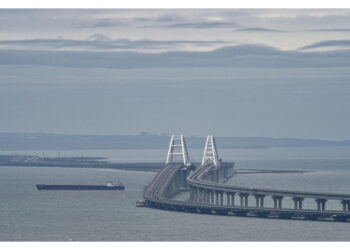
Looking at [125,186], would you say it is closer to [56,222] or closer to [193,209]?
[193,209]

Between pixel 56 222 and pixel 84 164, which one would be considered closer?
pixel 56 222

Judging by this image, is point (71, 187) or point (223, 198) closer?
point (223, 198)

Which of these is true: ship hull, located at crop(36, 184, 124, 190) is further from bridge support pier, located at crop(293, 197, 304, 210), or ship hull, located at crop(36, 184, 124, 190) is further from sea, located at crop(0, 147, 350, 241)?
bridge support pier, located at crop(293, 197, 304, 210)

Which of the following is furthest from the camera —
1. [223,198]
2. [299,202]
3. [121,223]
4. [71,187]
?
[71,187]

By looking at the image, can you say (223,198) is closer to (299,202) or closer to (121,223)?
(299,202)

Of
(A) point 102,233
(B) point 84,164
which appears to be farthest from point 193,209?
(B) point 84,164

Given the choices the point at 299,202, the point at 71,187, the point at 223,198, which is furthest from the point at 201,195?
the point at 71,187

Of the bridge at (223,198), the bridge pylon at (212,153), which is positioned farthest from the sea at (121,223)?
the bridge pylon at (212,153)

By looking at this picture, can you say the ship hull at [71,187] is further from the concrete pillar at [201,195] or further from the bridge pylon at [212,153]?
the bridge pylon at [212,153]
